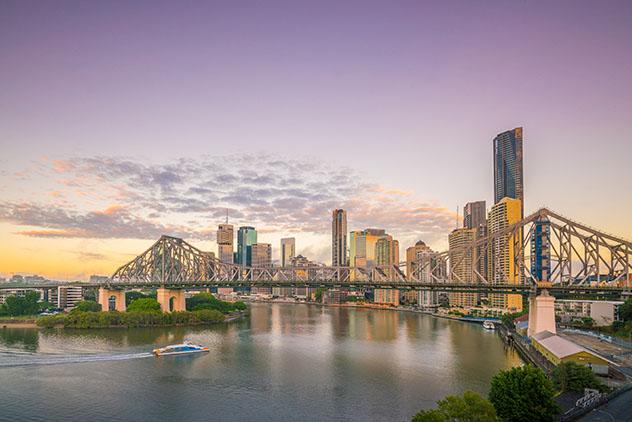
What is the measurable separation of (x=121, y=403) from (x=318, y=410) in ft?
27.3

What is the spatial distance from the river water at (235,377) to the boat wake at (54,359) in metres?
0.06

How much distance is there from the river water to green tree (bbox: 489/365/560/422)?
3.67 metres

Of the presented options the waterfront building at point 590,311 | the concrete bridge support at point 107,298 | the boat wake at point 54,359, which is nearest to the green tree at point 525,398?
the boat wake at point 54,359

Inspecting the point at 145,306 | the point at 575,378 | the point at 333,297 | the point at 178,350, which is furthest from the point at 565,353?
the point at 333,297

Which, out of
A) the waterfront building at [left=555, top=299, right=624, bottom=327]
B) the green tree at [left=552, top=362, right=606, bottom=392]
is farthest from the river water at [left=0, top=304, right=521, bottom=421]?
the waterfront building at [left=555, top=299, right=624, bottom=327]

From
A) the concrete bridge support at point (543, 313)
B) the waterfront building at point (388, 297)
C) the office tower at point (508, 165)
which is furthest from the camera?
the office tower at point (508, 165)

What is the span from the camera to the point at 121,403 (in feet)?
70.4

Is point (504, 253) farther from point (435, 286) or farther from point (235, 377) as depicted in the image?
point (235, 377)

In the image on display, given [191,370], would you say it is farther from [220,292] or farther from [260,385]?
[220,292]

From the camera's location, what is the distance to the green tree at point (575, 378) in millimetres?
20875

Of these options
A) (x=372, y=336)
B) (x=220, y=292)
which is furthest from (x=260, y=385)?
(x=220, y=292)

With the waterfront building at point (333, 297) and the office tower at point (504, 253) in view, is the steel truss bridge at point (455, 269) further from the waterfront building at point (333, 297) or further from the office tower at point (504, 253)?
the waterfront building at point (333, 297)

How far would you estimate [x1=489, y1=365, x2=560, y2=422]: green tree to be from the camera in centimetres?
1698

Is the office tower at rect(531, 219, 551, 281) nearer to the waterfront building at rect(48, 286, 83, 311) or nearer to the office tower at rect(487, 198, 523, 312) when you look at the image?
the office tower at rect(487, 198, 523, 312)
